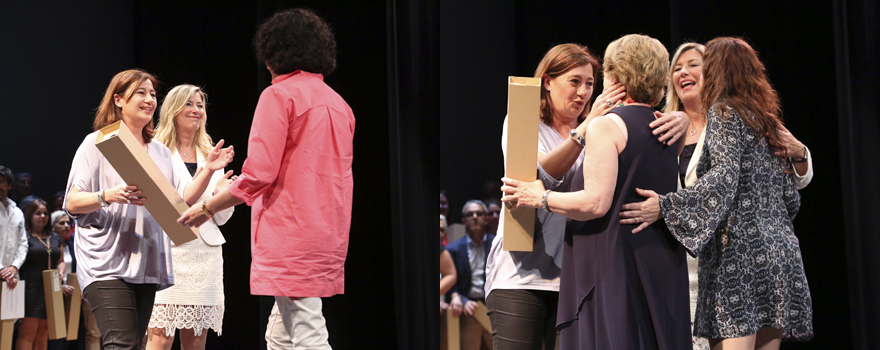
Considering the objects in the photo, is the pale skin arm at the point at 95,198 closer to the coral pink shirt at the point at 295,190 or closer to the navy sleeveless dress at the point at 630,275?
the coral pink shirt at the point at 295,190

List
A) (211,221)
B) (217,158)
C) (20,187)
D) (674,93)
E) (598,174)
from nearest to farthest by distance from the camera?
1. (598,174)
2. (217,158)
3. (674,93)
4. (211,221)
5. (20,187)

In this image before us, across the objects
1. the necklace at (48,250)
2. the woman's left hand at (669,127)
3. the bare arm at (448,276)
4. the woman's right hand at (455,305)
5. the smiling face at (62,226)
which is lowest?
the woman's right hand at (455,305)

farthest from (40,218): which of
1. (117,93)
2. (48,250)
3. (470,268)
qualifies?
(470,268)

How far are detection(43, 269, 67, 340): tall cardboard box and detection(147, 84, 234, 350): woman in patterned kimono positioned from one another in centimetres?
246

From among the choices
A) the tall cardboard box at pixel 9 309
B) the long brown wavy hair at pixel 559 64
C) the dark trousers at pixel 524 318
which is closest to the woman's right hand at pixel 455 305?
the dark trousers at pixel 524 318

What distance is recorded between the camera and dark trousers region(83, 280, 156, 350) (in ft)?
8.48

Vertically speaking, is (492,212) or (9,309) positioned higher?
(492,212)

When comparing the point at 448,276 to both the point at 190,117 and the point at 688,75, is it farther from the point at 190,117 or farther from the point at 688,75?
the point at 688,75

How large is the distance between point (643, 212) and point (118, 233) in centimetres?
205

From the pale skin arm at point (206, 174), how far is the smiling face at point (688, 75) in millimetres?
2133

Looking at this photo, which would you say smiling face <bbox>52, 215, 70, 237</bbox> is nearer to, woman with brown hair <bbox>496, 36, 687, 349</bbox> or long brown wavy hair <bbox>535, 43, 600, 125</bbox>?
woman with brown hair <bbox>496, 36, 687, 349</bbox>

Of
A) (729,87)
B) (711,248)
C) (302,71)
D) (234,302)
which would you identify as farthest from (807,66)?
(234,302)

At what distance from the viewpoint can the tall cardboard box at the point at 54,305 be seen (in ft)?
17.1

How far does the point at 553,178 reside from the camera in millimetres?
2271
